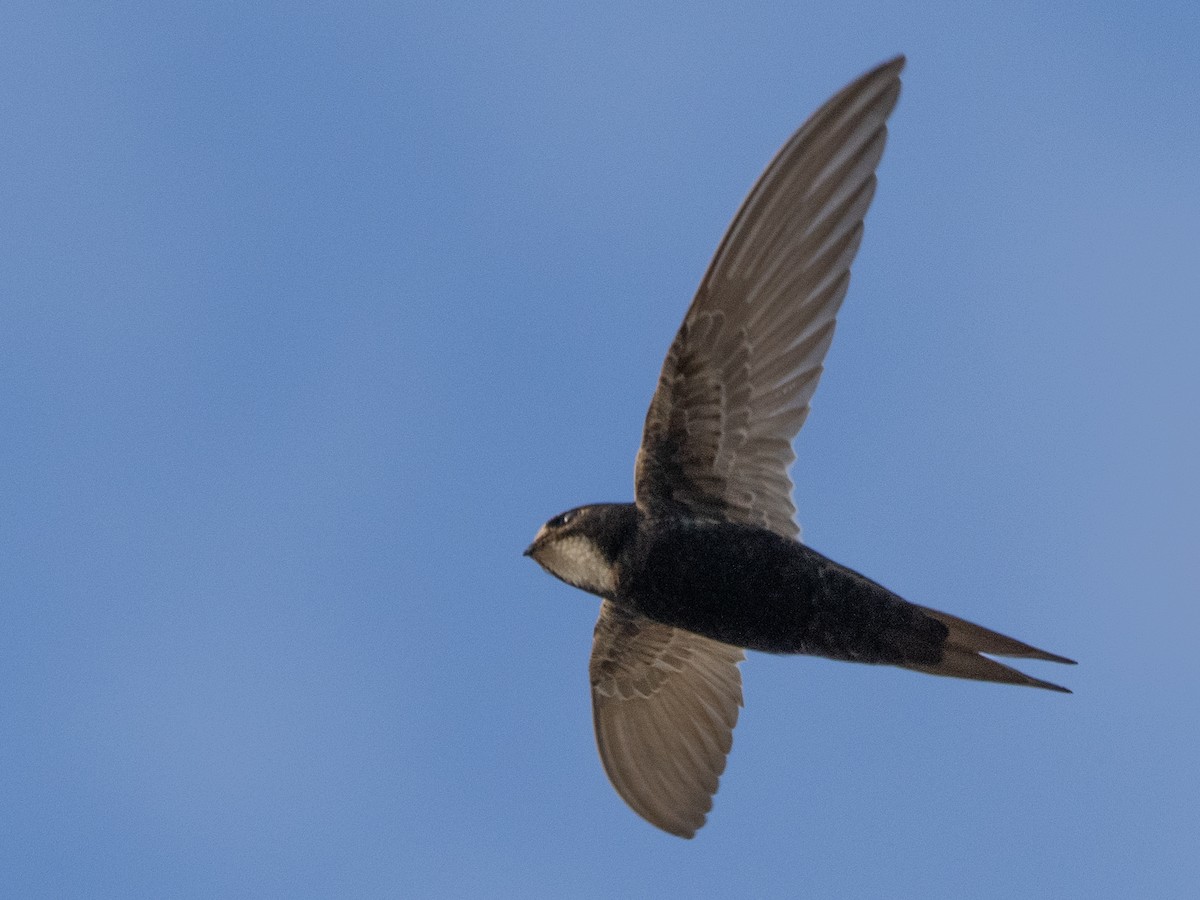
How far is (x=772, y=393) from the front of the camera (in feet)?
19.0

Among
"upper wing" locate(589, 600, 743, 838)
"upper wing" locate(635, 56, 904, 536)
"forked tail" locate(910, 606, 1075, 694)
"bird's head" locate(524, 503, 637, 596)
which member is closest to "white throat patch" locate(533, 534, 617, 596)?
"bird's head" locate(524, 503, 637, 596)

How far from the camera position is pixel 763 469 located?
5.82 meters

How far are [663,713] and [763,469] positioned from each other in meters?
1.35

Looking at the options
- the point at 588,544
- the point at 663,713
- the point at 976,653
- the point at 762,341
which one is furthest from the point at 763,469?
the point at 663,713

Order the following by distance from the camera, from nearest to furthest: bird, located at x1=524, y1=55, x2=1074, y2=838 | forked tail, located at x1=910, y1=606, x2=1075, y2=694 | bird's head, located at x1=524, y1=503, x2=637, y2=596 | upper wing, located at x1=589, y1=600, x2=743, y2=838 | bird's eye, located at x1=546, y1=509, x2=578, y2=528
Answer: forked tail, located at x1=910, y1=606, x2=1075, y2=694 < bird, located at x1=524, y1=55, x2=1074, y2=838 < bird's head, located at x1=524, y1=503, x2=637, y2=596 < bird's eye, located at x1=546, y1=509, x2=578, y2=528 < upper wing, located at x1=589, y1=600, x2=743, y2=838

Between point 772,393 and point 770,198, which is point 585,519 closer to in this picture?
point 772,393

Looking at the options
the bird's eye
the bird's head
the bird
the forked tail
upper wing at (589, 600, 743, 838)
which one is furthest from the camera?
upper wing at (589, 600, 743, 838)

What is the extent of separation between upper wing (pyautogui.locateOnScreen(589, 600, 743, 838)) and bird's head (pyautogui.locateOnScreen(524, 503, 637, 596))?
19.3 inches

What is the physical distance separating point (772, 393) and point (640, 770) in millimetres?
1913

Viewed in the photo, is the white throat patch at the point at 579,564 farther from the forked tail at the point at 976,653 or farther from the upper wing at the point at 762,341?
the forked tail at the point at 976,653

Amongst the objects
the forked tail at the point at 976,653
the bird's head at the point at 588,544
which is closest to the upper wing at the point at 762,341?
the bird's head at the point at 588,544

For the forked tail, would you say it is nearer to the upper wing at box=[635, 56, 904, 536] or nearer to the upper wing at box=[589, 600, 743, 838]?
the upper wing at box=[635, 56, 904, 536]

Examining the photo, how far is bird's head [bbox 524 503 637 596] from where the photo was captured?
568 centimetres

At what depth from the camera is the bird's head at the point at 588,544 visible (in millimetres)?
5676
